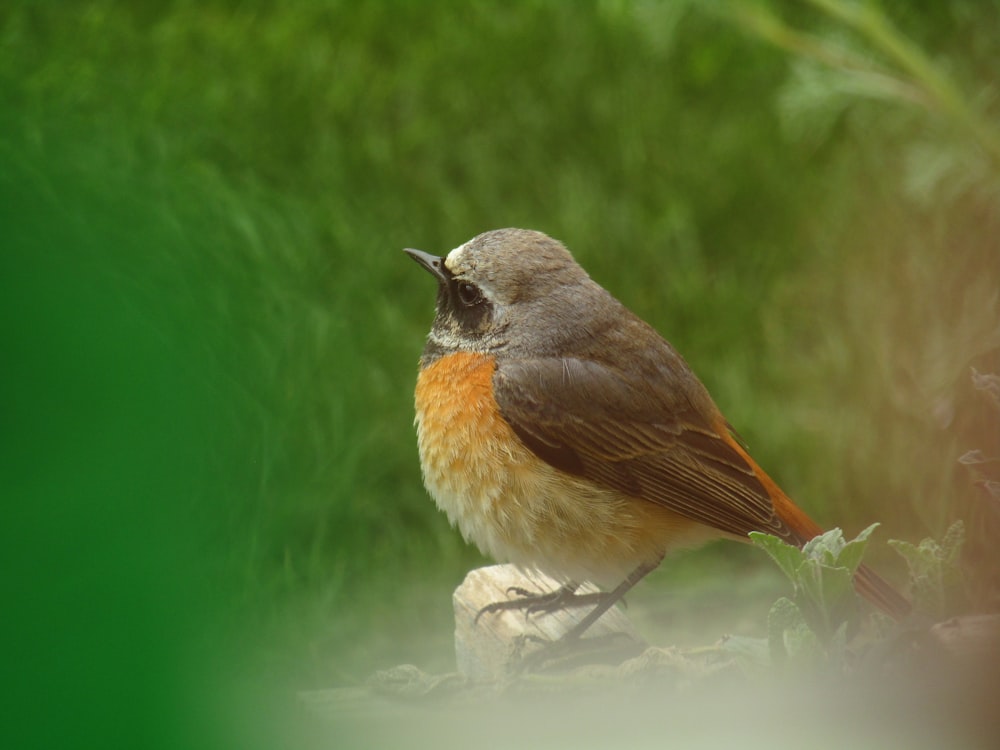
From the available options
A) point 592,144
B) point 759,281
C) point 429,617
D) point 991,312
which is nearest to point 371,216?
point 592,144

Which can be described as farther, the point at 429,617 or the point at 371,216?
the point at 371,216

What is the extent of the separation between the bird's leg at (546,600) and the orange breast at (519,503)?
0.18 ft

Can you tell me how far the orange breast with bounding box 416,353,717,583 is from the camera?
2000 mm

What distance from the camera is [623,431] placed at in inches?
80.4

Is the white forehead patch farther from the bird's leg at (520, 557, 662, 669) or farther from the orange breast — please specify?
the bird's leg at (520, 557, 662, 669)

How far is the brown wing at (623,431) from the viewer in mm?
2021

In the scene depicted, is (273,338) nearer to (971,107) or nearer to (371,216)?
(371,216)

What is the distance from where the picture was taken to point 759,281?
147 inches

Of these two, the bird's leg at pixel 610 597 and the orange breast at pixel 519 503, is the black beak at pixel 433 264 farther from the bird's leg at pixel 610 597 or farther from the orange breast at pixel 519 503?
the bird's leg at pixel 610 597

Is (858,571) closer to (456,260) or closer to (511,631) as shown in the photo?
(511,631)

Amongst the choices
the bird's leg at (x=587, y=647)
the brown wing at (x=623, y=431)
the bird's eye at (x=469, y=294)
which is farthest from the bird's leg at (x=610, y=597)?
the bird's eye at (x=469, y=294)

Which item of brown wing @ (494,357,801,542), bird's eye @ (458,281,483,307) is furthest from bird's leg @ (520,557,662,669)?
bird's eye @ (458,281,483,307)

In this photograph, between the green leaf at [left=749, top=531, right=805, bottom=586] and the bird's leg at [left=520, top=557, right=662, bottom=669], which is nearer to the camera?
the green leaf at [left=749, top=531, right=805, bottom=586]

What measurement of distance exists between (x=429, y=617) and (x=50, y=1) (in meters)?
2.21
